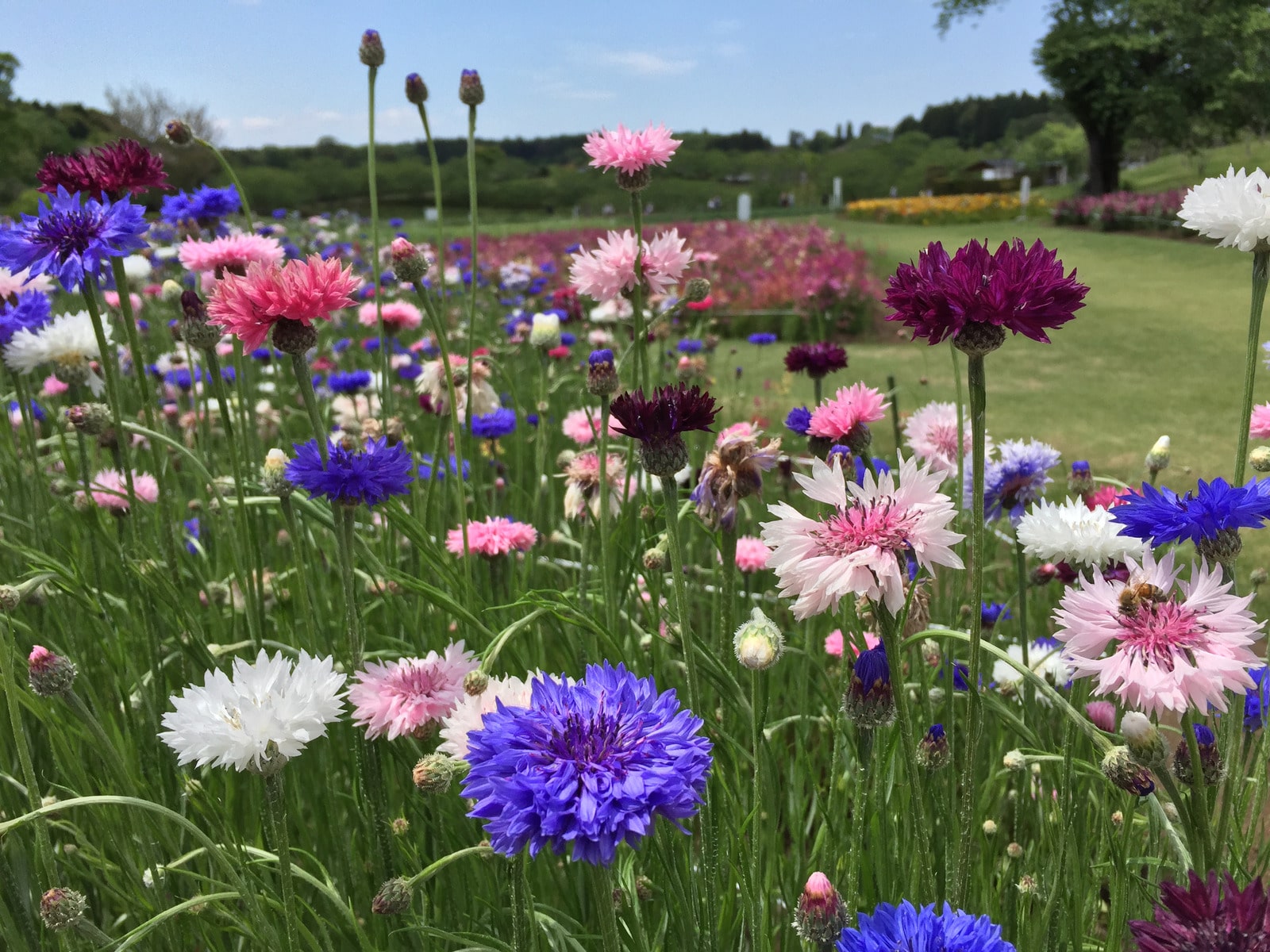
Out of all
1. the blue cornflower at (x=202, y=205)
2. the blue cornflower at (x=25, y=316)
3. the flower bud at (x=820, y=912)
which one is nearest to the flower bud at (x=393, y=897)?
the flower bud at (x=820, y=912)

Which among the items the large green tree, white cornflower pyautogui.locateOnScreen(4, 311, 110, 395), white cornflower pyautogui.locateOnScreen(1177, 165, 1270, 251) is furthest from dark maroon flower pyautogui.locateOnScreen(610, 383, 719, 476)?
the large green tree

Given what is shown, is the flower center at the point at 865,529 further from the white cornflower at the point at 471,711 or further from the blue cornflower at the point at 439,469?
the blue cornflower at the point at 439,469

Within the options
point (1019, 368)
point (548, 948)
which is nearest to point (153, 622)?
point (548, 948)

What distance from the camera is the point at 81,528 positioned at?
7.28 ft

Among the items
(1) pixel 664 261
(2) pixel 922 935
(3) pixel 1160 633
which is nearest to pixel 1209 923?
(2) pixel 922 935

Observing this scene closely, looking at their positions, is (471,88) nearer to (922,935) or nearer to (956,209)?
(922,935)

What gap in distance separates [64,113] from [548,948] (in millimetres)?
35280

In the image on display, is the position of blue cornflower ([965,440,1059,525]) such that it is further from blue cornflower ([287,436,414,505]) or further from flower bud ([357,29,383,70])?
flower bud ([357,29,383,70])

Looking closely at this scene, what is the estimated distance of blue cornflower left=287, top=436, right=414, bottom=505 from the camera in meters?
1.14

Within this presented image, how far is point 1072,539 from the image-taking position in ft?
3.82

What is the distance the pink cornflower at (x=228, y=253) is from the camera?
1.73m

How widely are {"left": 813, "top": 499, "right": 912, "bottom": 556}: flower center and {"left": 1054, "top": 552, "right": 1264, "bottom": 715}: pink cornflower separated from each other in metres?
0.17

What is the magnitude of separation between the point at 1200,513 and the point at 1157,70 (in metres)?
27.7

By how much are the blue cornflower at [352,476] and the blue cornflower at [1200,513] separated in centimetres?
85
